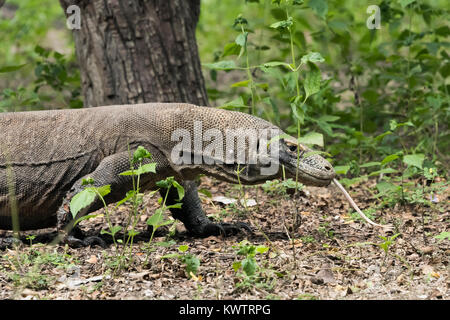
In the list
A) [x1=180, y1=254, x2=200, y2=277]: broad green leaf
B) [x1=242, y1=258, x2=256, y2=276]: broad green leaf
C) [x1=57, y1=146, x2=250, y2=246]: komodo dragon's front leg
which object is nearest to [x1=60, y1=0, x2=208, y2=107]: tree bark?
[x1=57, y1=146, x2=250, y2=246]: komodo dragon's front leg

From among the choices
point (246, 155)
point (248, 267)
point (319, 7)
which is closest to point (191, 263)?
point (248, 267)

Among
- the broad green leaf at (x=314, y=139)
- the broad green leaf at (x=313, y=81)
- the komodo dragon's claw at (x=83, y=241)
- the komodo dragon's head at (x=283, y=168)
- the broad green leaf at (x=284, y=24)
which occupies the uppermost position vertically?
the broad green leaf at (x=284, y=24)

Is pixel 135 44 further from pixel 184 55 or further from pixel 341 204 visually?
pixel 341 204

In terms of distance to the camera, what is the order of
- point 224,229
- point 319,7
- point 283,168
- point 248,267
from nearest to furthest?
point 248,267
point 283,168
point 224,229
point 319,7

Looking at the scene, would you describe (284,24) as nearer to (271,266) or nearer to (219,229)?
(271,266)

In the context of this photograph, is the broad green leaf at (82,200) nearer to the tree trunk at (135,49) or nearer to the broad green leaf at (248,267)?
the broad green leaf at (248,267)

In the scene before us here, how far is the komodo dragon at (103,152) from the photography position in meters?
3.94

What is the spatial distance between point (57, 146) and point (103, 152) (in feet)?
0.97

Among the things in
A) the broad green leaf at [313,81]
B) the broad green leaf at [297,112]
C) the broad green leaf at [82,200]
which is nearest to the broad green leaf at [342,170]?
the broad green leaf at [313,81]

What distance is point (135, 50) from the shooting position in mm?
5184

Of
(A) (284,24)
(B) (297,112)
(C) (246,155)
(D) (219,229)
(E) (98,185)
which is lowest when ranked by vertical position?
(D) (219,229)

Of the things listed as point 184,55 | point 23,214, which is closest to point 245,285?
point 23,214

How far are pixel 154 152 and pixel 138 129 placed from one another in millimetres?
175

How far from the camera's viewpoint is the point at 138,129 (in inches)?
157
